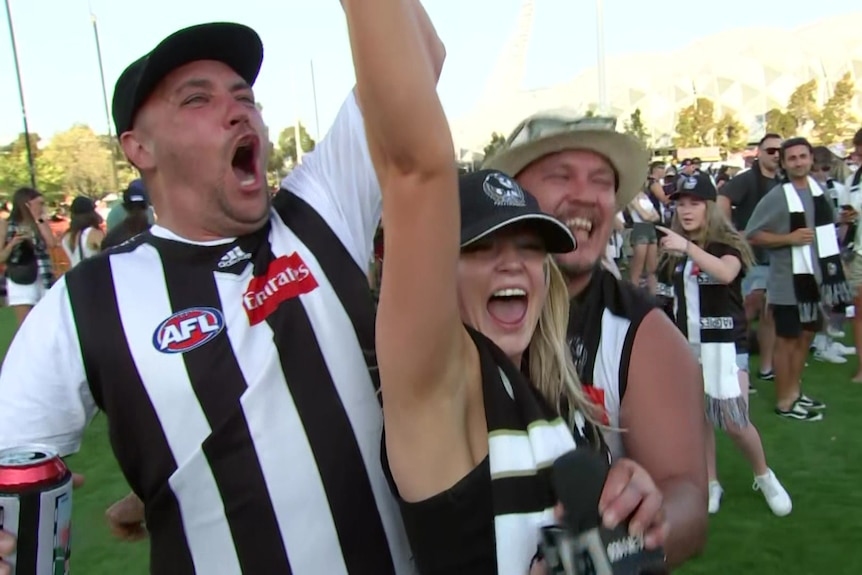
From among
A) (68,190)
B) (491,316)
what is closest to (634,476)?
(491,316)

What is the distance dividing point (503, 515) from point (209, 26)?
1282 mm

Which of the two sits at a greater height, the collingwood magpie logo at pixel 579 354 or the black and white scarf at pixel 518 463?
the collingwood magpie logo at pixel 579 354

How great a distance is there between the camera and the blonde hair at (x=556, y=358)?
1.56 meters

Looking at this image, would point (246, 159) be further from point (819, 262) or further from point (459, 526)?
point (819, 262)

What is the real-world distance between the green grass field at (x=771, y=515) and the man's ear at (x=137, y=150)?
110 inches

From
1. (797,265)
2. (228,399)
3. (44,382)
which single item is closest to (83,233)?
(797,265)

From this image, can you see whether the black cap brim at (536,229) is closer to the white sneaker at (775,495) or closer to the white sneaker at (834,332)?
the white sneaker at (775,495)

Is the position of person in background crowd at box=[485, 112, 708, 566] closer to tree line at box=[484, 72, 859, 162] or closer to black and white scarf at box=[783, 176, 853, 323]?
black and white scarf at box=[783, 176, 853, 323]

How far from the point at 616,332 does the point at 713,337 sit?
325 cm

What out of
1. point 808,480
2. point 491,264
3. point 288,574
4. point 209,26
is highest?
point 209,26

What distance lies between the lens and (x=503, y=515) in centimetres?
119

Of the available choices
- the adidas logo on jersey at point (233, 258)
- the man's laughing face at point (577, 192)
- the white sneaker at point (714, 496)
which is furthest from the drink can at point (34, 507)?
the white sneaker at point (714, 496)

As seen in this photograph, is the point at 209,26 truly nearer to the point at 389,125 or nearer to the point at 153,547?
the point at 389,125

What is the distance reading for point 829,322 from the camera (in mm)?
7336
